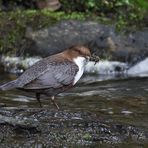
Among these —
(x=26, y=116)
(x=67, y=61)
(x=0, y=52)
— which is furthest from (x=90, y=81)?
(x=26, y=116)

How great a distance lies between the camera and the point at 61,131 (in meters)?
5.53

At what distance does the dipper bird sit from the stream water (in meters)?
0.50

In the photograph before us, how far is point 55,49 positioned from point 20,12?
1.08m

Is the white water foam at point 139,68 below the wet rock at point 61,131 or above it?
below

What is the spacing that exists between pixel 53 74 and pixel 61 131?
3.29 feet

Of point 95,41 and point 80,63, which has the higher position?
point 80,63

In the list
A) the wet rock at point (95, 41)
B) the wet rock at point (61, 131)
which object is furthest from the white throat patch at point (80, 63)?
the wet rock at point (95, 41)

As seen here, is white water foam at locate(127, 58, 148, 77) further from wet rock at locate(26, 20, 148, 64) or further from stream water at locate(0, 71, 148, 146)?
stream water at locate(0, 71, 148, 146)

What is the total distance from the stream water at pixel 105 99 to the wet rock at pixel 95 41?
0.59 metres

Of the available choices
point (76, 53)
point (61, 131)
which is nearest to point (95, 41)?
point (76, 53)

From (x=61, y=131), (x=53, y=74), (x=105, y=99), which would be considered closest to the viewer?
(x=61, y=131)

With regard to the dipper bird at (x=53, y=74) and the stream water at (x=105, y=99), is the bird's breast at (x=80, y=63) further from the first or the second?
the stream water at (x=105, y=99)

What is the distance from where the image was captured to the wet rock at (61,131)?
540cm

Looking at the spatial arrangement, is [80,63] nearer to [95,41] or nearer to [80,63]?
[80,63]
